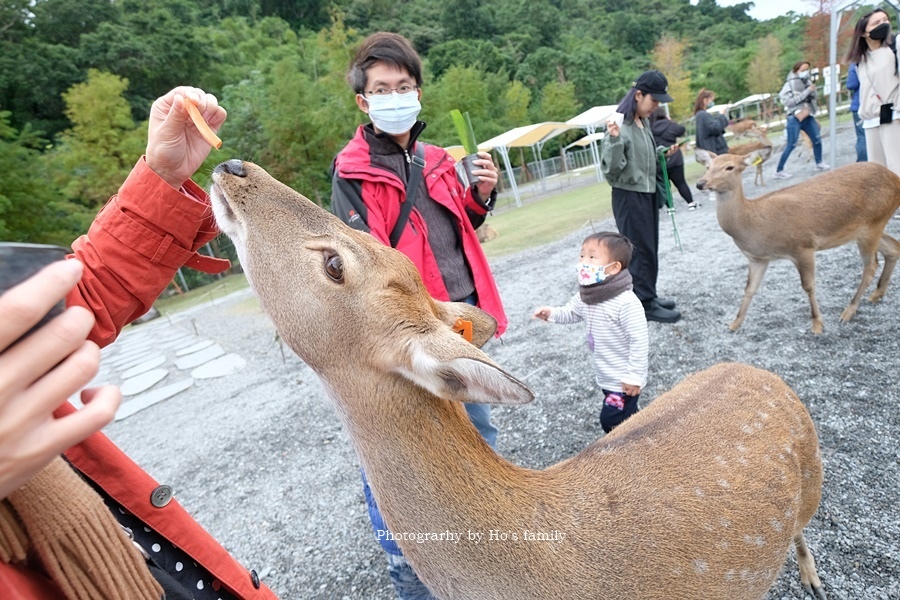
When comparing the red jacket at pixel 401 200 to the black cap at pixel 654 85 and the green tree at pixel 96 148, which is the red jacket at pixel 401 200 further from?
the green tree at pixel 96 148

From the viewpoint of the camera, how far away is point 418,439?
147 cm

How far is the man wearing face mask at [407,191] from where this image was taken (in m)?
2.27

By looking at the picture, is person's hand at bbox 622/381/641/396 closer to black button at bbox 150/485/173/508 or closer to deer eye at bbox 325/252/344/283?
deer eye at bbox 325/252/344/283

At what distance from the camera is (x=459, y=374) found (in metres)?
1.31

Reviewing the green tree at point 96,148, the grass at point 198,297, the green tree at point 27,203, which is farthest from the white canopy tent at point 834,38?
the green tree at point 96,148

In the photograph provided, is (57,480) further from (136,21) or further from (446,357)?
(136,21)

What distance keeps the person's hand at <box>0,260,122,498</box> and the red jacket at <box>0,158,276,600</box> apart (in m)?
0.86

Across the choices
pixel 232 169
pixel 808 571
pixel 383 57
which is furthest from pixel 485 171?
pixel 808 571

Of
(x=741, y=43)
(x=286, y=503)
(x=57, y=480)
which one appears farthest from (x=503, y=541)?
(x=741, y=43)

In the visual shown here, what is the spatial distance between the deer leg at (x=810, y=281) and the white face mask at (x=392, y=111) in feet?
13.9

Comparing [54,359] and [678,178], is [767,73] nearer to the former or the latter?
[678,178]

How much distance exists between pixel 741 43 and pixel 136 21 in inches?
2995

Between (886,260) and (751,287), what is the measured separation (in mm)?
1353

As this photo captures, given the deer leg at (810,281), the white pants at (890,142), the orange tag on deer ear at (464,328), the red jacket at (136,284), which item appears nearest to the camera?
the red jacket at (136,284)
